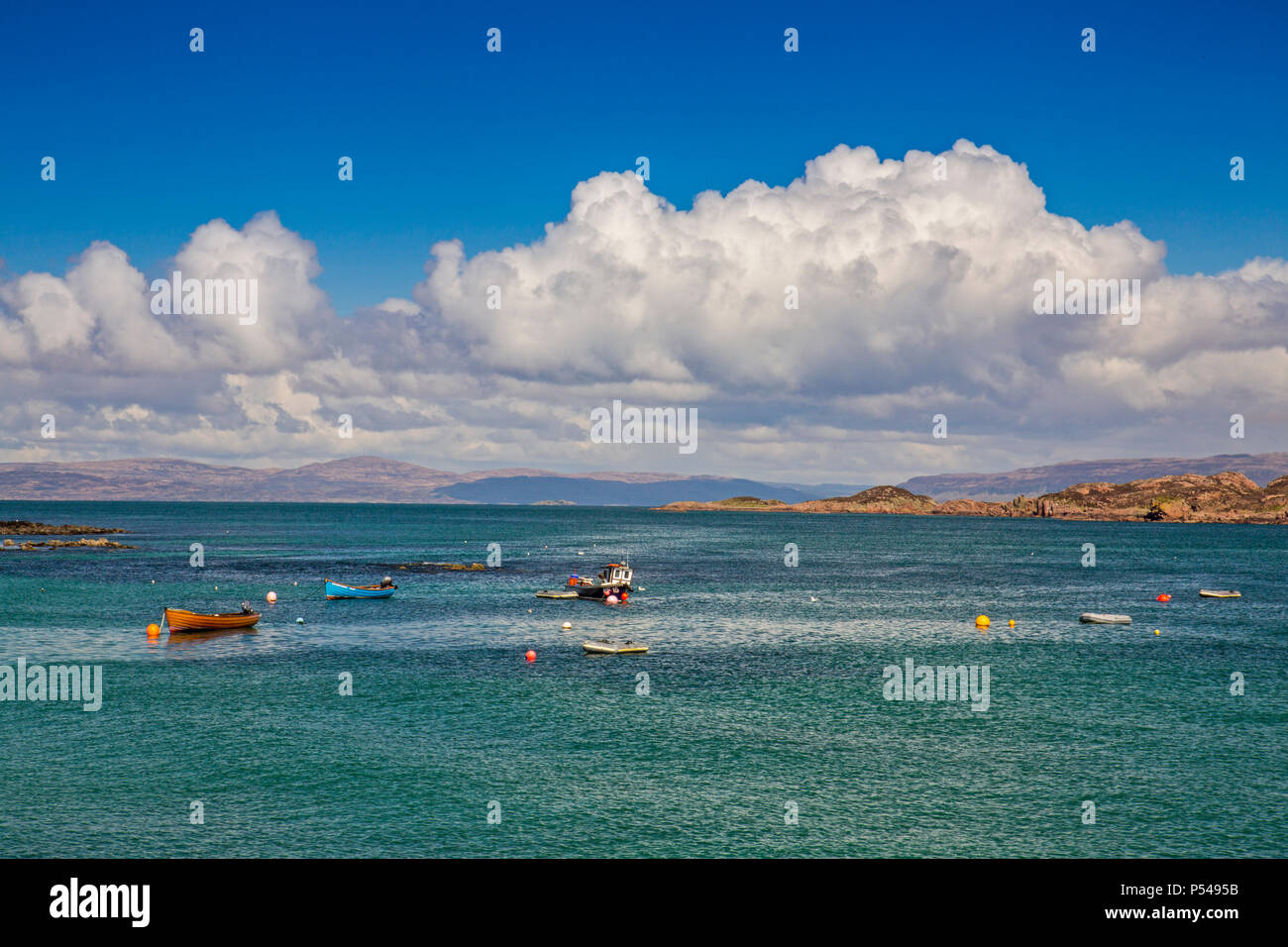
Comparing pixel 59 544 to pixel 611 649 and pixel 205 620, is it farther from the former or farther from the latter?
pixel 611 649

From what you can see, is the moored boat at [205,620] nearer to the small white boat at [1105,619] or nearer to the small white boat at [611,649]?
the small white boat at [611,649]

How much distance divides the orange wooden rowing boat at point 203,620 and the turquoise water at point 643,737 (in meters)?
1.94

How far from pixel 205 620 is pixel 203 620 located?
6.4 inches

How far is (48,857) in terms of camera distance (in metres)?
29.9

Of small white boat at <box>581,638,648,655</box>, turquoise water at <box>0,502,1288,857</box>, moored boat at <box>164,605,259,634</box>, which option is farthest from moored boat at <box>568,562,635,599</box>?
moored boat at <box>164,605,259,634</box>

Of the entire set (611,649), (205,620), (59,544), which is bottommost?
(611,649)

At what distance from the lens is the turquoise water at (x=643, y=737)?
1300 inches

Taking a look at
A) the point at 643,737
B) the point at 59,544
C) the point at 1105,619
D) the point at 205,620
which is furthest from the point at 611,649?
the point at 59,544

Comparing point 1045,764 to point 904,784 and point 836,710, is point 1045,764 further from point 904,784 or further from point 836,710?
point 836,710

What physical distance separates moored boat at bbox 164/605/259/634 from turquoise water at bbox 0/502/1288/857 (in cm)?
194

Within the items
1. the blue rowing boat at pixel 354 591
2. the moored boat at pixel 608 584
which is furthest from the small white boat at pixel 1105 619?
the blue rowing boat at pixel 354 591

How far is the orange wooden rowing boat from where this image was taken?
73312 mm

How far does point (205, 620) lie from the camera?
245ft
